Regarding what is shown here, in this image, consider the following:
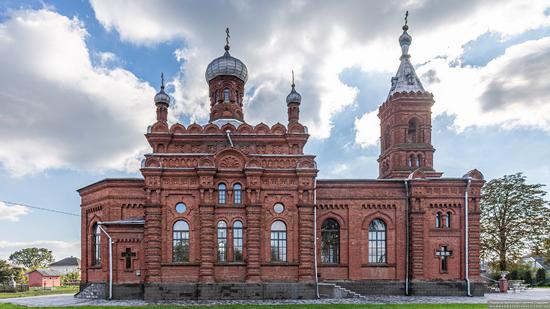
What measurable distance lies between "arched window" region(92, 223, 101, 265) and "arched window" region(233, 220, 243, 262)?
27.6ft

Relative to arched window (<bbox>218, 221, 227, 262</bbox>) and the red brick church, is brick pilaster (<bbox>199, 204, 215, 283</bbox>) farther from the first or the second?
arched window (<bbox>218, 221, 227, 262</bbox>)

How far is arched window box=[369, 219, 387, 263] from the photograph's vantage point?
76.1ft

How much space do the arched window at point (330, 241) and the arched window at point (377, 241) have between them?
6.18ft

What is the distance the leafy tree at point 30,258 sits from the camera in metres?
96.2

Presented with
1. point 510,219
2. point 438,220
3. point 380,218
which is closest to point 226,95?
point 380,218

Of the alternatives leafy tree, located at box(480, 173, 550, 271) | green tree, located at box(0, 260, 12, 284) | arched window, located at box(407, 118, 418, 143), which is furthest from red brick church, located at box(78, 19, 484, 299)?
green tree, located at box(0, 260, 12, 284)

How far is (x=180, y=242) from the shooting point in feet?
69.9

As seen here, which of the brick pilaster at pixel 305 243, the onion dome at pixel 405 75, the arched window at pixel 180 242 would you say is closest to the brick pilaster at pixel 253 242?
the brick pilaster at pixel 305 243

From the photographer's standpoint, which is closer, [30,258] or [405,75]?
[405,75]

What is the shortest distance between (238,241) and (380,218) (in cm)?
822

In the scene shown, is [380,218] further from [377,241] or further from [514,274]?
[514,274]

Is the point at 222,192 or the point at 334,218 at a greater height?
the point at 222,192

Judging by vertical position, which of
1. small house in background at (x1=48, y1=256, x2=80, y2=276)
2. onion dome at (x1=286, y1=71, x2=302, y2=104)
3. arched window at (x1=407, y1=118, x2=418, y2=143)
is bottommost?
small house in background at (x1=48, y1=256, x2=80, y2=276)

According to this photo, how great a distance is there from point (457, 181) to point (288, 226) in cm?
1012
